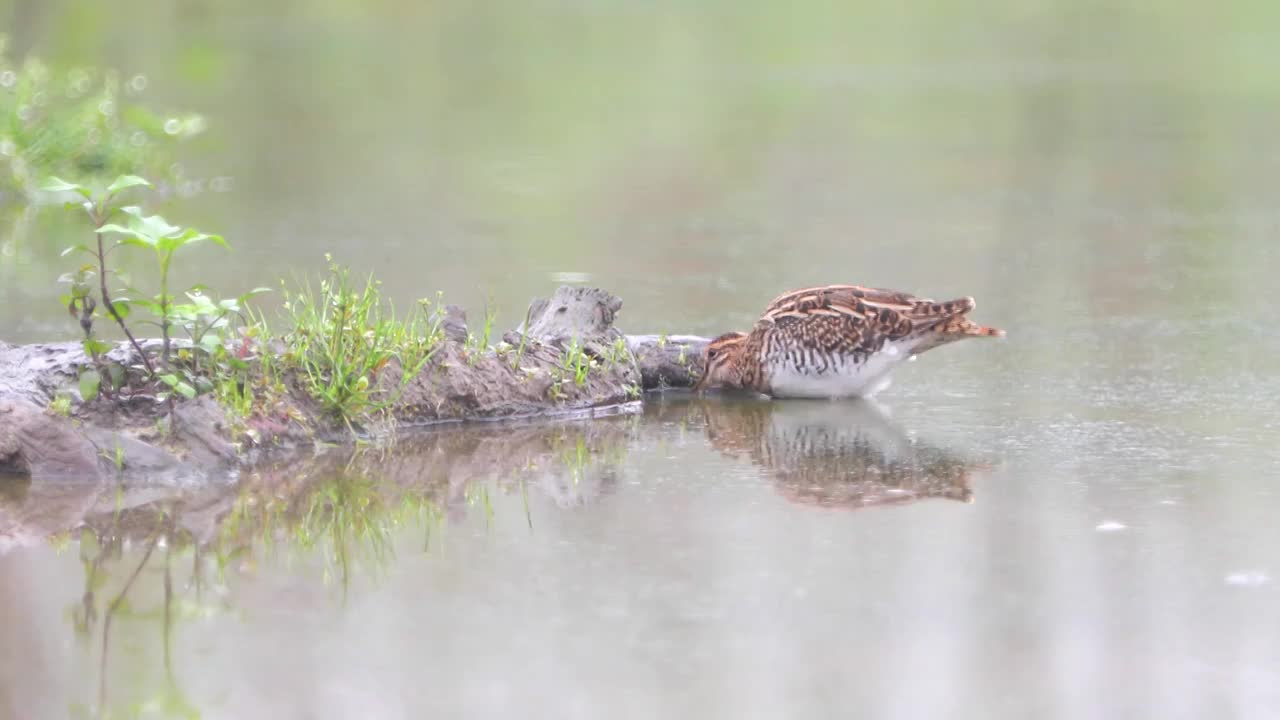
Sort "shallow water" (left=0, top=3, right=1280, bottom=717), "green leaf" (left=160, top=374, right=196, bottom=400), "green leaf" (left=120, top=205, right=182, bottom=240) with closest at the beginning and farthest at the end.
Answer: "shallow water" (left=0, top=3, right=1280, bottom=717) < "green leaf" (left=120, top=205, right=182, bottom=240) < "green leaf" (left=160, top=374, right=196, bottom=400)

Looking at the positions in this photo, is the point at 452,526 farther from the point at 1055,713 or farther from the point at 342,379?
the point at 1055,713

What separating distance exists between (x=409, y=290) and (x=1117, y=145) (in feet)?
23.3

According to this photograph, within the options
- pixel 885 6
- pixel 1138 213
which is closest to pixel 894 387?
pixel 1138 213

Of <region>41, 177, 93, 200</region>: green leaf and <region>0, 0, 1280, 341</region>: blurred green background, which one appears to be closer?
<region>41, 177, 93, 200</region>: green leaf

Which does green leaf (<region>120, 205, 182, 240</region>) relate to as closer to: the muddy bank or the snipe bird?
the muddy bank

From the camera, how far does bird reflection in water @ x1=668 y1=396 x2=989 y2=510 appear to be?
5.75m

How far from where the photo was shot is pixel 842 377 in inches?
280

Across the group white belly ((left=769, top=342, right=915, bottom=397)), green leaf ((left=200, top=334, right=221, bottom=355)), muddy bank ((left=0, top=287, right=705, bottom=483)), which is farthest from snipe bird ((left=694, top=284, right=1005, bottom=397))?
green leaf ((left=200, top=334, right=221, bottom=355))

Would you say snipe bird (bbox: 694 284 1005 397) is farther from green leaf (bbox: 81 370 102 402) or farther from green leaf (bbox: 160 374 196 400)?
green leaf (bbox: 81 370 102 402)

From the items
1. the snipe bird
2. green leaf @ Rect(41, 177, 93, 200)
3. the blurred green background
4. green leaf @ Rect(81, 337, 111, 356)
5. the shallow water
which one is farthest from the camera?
the blurred green background

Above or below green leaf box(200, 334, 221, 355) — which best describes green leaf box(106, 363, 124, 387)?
below

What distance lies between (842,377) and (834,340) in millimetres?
187

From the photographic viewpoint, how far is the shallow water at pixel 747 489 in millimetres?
4207

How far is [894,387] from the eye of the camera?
743cm
